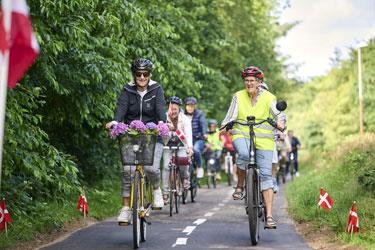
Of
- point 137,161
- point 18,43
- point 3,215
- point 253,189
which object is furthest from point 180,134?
point 18,43

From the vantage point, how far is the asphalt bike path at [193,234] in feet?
31.5

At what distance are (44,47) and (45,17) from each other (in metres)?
0.43

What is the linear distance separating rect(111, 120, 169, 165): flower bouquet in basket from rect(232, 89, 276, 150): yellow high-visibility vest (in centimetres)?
120

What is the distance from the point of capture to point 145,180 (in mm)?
9922

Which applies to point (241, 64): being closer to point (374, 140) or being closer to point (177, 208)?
point (374, 140)

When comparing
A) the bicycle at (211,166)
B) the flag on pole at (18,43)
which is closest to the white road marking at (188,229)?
the flag on pole at (18,43)

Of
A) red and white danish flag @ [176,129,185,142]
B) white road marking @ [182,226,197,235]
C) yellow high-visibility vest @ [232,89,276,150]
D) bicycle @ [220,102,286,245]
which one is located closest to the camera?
bicycle @ [220,102,286,245]

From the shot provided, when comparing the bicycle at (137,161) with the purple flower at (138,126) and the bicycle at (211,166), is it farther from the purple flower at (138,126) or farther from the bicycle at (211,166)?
the bicycle at (211,166)

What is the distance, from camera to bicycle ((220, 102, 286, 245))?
9508mm

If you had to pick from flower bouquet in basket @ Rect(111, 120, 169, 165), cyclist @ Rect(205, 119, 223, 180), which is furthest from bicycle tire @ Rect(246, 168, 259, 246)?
cyclist @ Rect(205, 119, 223, 180)

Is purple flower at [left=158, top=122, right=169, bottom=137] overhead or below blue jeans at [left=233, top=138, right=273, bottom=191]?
overhead

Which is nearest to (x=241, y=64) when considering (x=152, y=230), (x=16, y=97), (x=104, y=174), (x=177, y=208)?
(x=104, y=174)

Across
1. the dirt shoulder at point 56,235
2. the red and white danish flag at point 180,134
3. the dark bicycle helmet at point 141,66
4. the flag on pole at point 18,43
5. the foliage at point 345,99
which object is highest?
the foliage at point 345,99

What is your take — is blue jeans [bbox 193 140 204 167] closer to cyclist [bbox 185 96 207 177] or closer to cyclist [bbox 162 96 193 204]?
cyclist [bbox 185 96 207 177]
